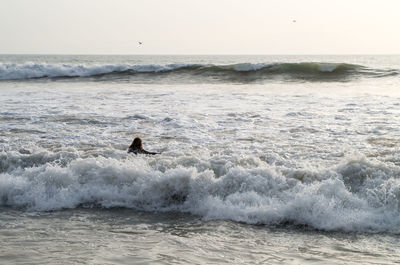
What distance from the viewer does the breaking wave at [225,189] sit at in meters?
7.11

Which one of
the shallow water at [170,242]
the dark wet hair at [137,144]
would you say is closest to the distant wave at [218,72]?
the dark wet hair at [137,144]

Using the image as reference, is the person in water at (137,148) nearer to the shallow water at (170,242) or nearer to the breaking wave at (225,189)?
the breaking wave at (225,189)

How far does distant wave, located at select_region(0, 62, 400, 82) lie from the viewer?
32.8 m

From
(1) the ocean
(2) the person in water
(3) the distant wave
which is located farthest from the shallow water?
(3) the distant wave

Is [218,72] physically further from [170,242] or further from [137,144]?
[170,242]

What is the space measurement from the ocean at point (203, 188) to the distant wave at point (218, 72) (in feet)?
56.0

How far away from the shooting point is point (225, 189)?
26.5 feet

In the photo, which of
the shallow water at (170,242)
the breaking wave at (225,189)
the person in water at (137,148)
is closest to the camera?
the shallow water at (170,242)

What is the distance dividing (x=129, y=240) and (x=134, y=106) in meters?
13.1

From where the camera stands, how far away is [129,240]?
621 centimetres

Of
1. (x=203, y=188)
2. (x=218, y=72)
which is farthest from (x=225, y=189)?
(x=218, y=72)

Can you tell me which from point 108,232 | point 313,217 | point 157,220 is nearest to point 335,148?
point 313,217

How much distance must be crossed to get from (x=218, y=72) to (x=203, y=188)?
28.0 meters

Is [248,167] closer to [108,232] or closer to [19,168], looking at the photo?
[108,232]
